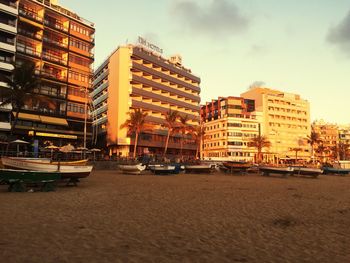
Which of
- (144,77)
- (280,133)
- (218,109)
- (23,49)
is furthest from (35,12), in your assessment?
(280,133)

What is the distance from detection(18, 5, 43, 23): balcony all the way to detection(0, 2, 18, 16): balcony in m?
Result: 1.61

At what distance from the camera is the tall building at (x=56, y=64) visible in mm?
50531

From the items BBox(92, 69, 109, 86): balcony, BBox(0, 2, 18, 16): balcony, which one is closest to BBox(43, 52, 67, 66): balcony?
BBox(0, 2, 18, 16): balcony

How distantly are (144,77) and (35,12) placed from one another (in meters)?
32.8

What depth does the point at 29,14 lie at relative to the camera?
5303 centimetres

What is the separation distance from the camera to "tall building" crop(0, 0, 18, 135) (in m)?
46.6

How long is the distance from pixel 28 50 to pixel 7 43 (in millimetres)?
4169

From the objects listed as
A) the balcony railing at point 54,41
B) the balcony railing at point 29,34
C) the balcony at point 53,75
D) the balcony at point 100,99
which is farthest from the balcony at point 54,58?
the balcony at point 100,99

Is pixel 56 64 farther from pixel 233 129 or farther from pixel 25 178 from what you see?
pixel 233 129

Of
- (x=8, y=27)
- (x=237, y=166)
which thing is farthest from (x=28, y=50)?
(x=237, y=166)

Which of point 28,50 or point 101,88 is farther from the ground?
point 101,88

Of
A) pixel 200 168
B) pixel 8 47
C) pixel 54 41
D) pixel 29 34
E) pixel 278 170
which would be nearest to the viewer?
pixel 278 170

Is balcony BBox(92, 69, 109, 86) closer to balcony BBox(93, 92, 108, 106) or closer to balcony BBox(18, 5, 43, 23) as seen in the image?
balcony BBox(93, 92, 108, 106)

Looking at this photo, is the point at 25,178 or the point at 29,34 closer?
the point at 25,178
